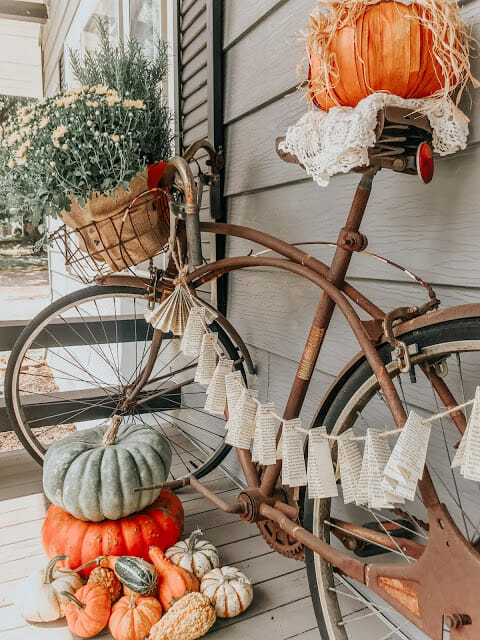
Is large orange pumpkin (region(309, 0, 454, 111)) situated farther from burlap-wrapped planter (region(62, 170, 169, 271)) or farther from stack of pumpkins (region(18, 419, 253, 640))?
stack of pumpkins (region(18, 419, 253, 640))

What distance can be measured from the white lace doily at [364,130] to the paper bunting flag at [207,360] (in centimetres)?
51

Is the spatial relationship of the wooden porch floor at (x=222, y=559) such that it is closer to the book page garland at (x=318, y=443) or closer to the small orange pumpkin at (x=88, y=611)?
the small orange pumpkin at (x=88, y=611)

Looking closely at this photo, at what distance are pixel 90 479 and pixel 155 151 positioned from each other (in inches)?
36.4

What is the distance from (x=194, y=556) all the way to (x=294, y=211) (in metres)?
1.00

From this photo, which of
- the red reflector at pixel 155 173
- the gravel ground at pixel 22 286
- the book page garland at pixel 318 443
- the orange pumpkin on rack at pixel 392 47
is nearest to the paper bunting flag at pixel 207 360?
the book page garland at pixel 318 443

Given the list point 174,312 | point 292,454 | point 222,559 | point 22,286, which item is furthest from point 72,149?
point 22,286

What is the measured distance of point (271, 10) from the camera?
151 centimetres

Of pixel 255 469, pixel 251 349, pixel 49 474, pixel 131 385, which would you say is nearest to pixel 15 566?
pixel 49 474

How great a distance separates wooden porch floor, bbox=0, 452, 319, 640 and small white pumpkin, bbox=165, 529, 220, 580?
0.12 meters

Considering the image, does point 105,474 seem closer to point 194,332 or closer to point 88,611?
point 88,611

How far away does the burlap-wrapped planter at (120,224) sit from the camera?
1276 millimetres

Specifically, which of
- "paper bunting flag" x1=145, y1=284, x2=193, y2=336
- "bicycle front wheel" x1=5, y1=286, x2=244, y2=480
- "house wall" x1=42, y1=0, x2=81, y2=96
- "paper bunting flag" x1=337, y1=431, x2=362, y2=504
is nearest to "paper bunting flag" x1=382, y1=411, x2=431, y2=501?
"paper bunting flag" x1=337, y1=431, x2=362, y2=504

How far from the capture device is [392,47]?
2.76 ft

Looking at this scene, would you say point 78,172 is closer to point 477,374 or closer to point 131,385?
point 131,385
